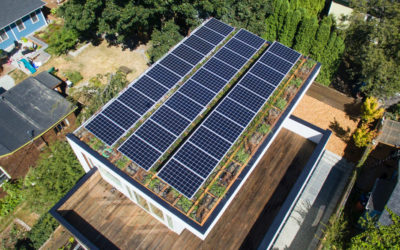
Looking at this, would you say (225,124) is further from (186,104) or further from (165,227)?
(165,227)

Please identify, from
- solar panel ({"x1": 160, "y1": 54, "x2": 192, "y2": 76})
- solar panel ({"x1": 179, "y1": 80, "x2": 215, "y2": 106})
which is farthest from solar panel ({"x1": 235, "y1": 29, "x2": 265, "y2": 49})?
solar panel ({"x1": 179, "y1": 80, "x2": 215, "y2": 106})

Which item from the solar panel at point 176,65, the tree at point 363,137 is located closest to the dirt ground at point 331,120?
the tree at point 363,137

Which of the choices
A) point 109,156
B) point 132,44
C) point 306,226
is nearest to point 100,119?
point 109,156

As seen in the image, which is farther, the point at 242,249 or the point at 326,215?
the point at 326,215

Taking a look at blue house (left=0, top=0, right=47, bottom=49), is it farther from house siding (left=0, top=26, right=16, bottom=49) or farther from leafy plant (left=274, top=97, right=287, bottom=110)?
leafy plant (left=274, top=97, right=287, bottom=110)

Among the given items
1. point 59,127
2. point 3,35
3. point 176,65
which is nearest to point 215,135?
point 176,65

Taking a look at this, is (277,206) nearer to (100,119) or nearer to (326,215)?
(326,215)

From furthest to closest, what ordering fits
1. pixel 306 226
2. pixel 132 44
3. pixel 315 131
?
pixel 132 44 → pixel 306 226 → pixel 315 131
